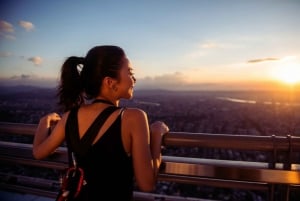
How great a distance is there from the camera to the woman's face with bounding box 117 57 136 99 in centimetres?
121

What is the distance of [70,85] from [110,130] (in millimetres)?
377

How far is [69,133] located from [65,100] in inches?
8.9

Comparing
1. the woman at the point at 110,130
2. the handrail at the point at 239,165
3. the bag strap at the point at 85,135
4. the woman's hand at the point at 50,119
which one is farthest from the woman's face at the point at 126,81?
the woman's hand at the point at 50,119

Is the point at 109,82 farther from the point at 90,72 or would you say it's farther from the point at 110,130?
the point at 110,130

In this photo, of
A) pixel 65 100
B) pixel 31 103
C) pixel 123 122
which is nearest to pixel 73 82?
pixel 65 100

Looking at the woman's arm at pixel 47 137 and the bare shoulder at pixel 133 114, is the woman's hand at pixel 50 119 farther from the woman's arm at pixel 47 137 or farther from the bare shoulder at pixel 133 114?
the bare shoulder at pixel 133 114

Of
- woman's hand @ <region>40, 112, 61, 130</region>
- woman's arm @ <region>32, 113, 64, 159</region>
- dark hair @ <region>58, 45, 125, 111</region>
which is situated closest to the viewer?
dark hair @ <region>58, 45, 125, 111</region>

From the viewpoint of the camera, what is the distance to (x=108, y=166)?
1.11 m

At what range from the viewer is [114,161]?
1107 millimetres

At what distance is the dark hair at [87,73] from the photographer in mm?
1177

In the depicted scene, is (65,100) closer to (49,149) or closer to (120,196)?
(49,149)

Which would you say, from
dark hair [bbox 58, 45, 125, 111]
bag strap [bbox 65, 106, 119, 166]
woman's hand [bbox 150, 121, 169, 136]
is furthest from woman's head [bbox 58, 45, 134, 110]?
woman's hand [bbox 150, 121, 169, 136]

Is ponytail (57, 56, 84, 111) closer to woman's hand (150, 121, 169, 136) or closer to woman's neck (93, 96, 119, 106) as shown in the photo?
woman's neck (93, 96, 119, 106)

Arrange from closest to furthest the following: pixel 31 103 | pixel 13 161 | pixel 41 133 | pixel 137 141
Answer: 1. pixel 137 141
2. pixel 41 133
3. pixel 13 161
4. pixel 31 103
